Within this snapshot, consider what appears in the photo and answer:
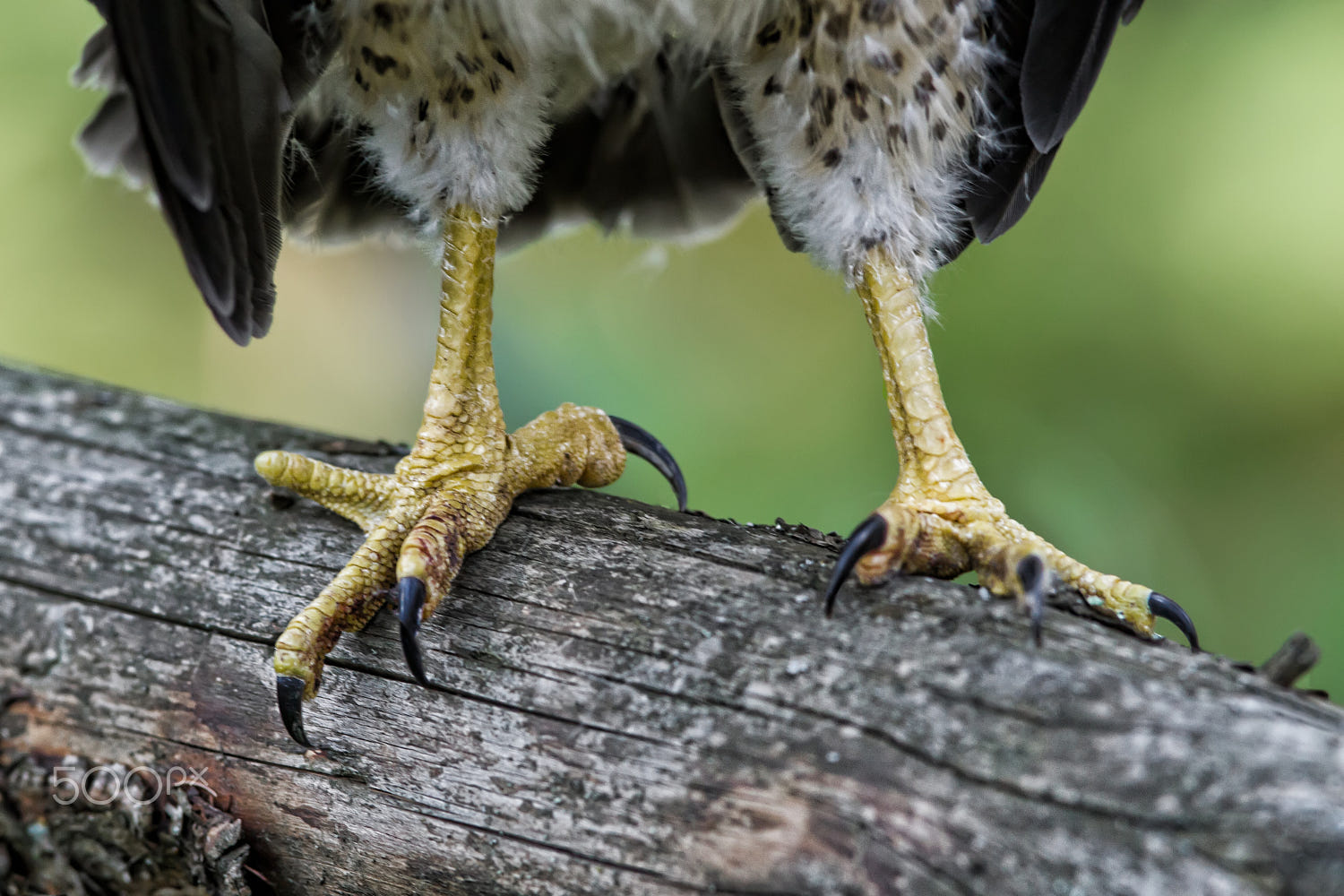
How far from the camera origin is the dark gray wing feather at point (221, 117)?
6.30 feet

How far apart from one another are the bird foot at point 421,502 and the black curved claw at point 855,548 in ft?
2.11

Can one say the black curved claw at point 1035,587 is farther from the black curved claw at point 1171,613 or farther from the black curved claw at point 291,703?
the black curved claw at point 291,703

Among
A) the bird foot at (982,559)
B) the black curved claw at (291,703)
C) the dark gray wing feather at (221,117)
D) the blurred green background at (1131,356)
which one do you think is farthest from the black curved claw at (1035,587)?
the dark gray wing feather at (221,117)

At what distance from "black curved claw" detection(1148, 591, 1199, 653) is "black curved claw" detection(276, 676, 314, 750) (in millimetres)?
1410

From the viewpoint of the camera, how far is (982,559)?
1.80 metres

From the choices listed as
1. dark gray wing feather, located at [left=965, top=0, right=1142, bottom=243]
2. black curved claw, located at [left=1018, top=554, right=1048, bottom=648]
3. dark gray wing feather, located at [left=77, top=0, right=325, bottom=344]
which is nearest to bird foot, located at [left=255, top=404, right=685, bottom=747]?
dark gray wing feather, located at [left=77, top=0, right=325, bottom=344]

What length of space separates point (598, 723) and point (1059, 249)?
2.12m

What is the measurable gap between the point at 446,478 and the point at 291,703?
1.97 feet

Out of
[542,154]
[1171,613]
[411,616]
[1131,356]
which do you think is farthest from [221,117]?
[1131,356]

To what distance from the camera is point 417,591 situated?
1716 mm

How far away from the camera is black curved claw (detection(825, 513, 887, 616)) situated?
63.0 inches

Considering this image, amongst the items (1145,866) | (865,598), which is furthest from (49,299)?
(1145,866)

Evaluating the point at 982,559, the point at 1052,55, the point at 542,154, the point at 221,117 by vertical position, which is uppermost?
the point at 1052,55

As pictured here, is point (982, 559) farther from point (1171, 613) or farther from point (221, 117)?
point (221, 117)
